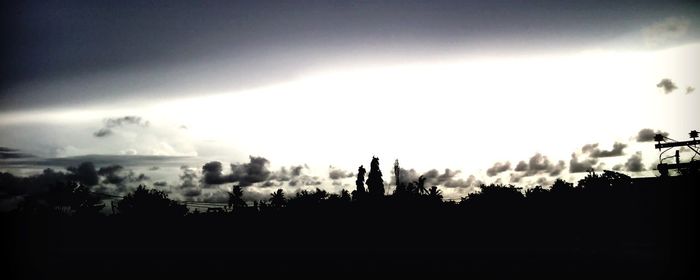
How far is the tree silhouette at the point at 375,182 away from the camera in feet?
268

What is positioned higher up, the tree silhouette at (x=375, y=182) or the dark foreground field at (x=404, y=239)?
the tree silhouette at (x=375, y=182)

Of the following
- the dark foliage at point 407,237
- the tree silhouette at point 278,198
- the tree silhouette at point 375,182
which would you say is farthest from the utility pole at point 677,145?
the tree silhouette at point 278,198

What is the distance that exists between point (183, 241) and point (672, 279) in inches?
2902

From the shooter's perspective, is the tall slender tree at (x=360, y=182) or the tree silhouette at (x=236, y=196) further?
the tree silhouette at (x=236, y=196)

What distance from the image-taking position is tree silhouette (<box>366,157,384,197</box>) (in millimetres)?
81688

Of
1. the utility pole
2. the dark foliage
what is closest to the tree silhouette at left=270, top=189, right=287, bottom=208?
the dark foliage

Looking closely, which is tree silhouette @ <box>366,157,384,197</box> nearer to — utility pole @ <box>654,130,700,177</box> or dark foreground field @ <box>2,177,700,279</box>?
dark foreground field @ <box>2,177,700,279</box>

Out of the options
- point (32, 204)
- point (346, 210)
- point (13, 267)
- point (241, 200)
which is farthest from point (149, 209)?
point (13, 267)

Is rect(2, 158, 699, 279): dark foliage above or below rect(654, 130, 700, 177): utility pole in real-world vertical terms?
below

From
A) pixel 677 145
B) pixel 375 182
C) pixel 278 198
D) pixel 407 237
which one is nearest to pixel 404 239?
pixel 407 237

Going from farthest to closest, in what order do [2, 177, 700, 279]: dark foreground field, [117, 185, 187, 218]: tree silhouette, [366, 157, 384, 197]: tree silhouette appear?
1. [117, 185, 187, 218]: tree silhouette
2. [366, 157, 384, 197]: tree silhouette
3. [2, 177, 700, 279]: dark foreground field

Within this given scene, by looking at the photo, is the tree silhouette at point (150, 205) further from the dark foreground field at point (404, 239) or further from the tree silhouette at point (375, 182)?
the tree silhouette at point (375, 182)

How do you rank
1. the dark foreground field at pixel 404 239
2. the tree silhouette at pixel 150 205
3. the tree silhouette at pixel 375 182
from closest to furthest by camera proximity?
the dark foreground field at pixel 404 239 < the tree silhouette at pixel 375 182 < the tree silhouette at pixel 150 205

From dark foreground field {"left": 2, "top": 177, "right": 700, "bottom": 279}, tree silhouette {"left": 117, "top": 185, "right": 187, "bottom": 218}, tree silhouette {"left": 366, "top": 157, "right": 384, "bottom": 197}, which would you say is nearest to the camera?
dark foreground field {"left": 2, "top": 177, "right": 700, "bottom": 279}
